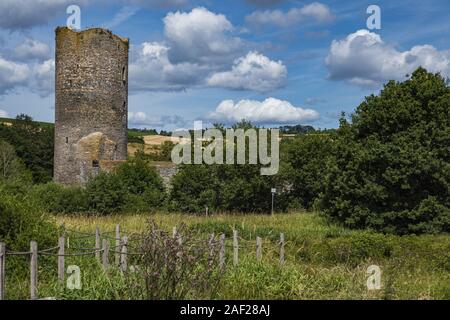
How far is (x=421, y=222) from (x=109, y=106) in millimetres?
19988

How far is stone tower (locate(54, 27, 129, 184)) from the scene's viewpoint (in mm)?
34188

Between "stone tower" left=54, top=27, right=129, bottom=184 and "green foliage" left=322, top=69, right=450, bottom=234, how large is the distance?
1625 cm

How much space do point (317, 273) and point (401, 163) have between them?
1155cm

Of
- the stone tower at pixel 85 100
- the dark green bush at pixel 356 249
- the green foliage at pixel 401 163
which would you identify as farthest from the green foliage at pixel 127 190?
the dark green bush at pixel 356 249

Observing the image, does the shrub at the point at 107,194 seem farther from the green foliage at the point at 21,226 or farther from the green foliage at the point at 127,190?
the green foliage at the point at 21,226

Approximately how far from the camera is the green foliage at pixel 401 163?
21672 mm

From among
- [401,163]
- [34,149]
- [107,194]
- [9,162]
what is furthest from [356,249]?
[34,149]

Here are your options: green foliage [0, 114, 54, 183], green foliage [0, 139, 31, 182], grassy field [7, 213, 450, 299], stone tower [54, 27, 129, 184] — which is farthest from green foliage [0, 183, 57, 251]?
green foliage [0, 114, 54, 183]

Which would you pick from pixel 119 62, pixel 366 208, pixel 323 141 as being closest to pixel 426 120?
pixel 366 208

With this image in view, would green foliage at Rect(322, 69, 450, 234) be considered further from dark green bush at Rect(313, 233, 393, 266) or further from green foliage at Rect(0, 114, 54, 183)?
green foliage at Rect(0, 114, 54, 183)

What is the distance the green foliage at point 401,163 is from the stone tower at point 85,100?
640 inches

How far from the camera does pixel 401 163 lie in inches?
858
